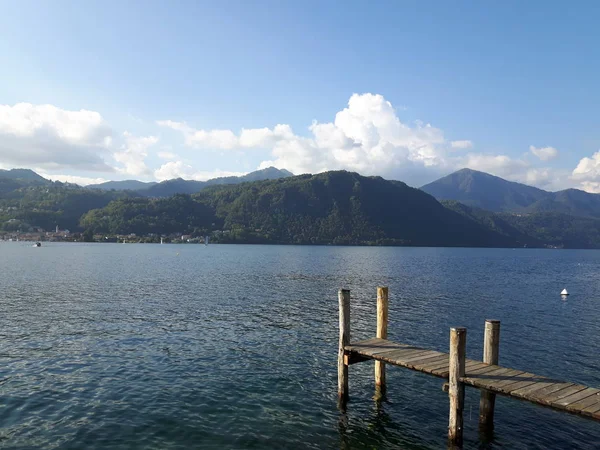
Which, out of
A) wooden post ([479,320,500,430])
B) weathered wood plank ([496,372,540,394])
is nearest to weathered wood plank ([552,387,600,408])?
weathered wood plank ([496,372,540,394])

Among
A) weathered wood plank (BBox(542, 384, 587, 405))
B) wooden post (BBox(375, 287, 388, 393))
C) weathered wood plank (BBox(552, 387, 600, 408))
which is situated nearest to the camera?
weathered wood plank (BBox(552, 387, 600, 408))

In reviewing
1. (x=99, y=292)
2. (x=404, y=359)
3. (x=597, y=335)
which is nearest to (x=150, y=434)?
(x=404, y=359)

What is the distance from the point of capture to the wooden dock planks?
12680mm

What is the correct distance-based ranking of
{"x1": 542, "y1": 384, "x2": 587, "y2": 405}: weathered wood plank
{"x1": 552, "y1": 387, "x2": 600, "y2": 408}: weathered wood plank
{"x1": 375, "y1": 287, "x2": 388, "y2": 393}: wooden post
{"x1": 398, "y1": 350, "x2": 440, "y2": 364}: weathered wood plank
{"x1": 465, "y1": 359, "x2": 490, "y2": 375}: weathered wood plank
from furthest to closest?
{"x1": 375, "y1": 287, "x2": 388, "y2": 393}: wooden post
{"x1": 398, "y1": 350, "x2": 440, "y2": 364}: weathered wood plank
{"x1": 465, "y1": 359, "x2": 490, "y2": 375}: weathered wood plank
{"x1": 542, "y1": 384, "x2": 587, "y2": 405}: weathered wood plank
{"x1": 552, "y1": 387, "x2": 600, "y2": 408}: weathered wood plank

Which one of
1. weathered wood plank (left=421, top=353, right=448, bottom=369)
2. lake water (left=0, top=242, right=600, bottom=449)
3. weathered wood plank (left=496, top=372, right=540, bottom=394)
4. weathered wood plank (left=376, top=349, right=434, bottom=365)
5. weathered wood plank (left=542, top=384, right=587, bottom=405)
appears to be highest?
weathered wood plank (left=542, top=384, right=587, bottom=405)

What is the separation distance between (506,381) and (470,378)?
3.97ft

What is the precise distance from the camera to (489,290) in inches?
2601

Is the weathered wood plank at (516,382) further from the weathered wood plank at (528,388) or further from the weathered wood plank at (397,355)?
the weathered wood plank at (397,355)

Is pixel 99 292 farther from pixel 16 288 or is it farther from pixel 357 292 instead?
pixel 357 292

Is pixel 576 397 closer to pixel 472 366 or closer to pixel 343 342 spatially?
pixel 472 366

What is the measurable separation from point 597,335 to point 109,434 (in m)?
38.6

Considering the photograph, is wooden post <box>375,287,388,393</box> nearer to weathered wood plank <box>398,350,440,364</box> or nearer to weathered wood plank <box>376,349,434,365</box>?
weathered wood plank <box>376,349,434,365</box>

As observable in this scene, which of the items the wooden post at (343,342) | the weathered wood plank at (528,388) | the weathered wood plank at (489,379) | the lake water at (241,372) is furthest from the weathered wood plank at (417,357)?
the weathered wood plank at (528,388)

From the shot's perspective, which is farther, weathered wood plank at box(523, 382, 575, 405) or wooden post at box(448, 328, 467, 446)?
wooden post at box(448, 328, 467, 446)
